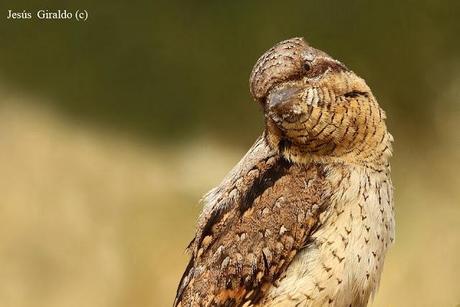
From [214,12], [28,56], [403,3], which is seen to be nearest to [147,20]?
[214,12]

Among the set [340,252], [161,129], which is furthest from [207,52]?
[340,252]

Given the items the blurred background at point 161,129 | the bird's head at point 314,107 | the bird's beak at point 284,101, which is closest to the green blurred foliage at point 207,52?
the blurred background at point 161,129

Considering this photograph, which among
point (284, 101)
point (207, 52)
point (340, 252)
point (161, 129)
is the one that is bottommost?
point (340, 252)

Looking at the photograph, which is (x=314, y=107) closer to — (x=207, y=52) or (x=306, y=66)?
(x=306, y=66)

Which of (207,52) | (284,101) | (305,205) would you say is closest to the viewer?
(284,101)

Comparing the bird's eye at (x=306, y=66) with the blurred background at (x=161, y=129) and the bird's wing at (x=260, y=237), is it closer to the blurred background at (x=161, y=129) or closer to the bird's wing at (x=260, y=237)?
the bird's wing at (x=260, y=237)

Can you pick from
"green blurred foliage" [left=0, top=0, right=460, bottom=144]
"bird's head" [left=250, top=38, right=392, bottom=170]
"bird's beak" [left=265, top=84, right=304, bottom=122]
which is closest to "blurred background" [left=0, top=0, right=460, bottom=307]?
"green blurred foliage" [left=0, top=0, right=460, bottom=144]

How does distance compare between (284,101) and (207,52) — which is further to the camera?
(207,52)
